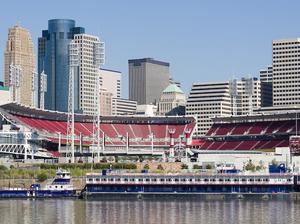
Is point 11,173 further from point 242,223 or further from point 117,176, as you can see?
point 242,223

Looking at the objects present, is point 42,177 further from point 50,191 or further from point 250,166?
point 250,166

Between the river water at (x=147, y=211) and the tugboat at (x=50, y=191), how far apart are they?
5583 millimetres

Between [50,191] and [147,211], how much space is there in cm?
3116

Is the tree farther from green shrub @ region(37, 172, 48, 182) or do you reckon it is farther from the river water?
green shrub @ region(37, 172, 48, 182)

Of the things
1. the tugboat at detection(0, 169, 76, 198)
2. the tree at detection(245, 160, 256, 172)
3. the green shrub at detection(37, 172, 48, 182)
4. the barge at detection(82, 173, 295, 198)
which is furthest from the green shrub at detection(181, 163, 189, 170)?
the tugboat at detection(0, 169, 76, 198)

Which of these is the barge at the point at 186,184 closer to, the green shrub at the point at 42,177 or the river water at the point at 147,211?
the river water at the point at 147,211

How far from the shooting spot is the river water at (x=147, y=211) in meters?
93.0

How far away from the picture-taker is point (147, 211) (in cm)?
10444

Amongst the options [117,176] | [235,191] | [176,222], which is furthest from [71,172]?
[176,222]

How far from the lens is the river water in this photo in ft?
305

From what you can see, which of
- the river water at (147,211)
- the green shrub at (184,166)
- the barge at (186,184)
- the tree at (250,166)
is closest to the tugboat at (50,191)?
the barge at (186,184)

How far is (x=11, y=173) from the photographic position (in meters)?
149

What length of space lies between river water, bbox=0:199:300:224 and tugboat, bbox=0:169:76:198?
558 cm

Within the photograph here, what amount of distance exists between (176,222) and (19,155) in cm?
10293
